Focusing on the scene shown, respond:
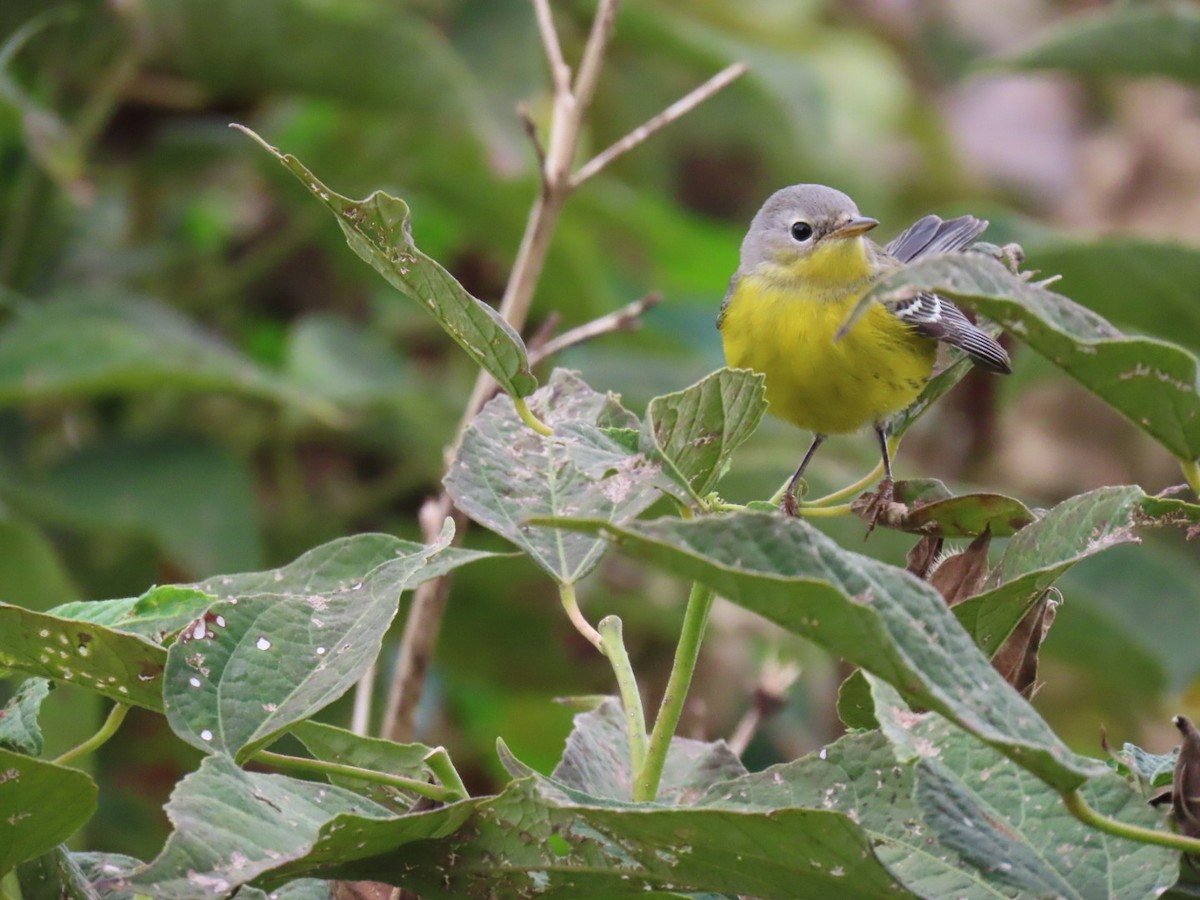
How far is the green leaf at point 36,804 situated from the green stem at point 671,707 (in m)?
0.26

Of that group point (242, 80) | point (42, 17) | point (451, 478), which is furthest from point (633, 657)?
point (451, 478)

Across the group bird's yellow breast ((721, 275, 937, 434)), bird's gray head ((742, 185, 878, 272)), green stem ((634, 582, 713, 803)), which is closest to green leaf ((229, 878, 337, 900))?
green stem ((634, 582, 713, 803))

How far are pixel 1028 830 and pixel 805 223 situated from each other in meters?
1.24

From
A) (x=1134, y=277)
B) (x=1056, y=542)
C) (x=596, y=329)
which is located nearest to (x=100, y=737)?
(x=1056, y=542)

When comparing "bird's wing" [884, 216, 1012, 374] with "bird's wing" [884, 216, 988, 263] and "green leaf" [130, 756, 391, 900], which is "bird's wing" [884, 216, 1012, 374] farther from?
"green leaf" [130, 756, 391, 900]

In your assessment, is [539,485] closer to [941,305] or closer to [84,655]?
[84,655]

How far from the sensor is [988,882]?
2.23 ft

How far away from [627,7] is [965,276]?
8.14ft

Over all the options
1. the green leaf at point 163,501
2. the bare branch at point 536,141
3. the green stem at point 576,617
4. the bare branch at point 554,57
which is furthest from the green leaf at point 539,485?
the green leaf at point 163,501

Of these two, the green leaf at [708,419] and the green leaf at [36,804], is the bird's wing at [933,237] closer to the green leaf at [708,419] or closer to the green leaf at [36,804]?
the green leaf at [708,419]

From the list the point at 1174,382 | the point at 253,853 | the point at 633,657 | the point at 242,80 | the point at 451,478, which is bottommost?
the point at 633,657

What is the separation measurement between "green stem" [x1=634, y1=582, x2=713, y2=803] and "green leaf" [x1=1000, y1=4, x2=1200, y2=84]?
146 cm

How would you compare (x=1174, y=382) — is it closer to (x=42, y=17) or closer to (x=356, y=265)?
(x=42, y=17)

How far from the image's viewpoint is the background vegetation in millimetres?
2080
